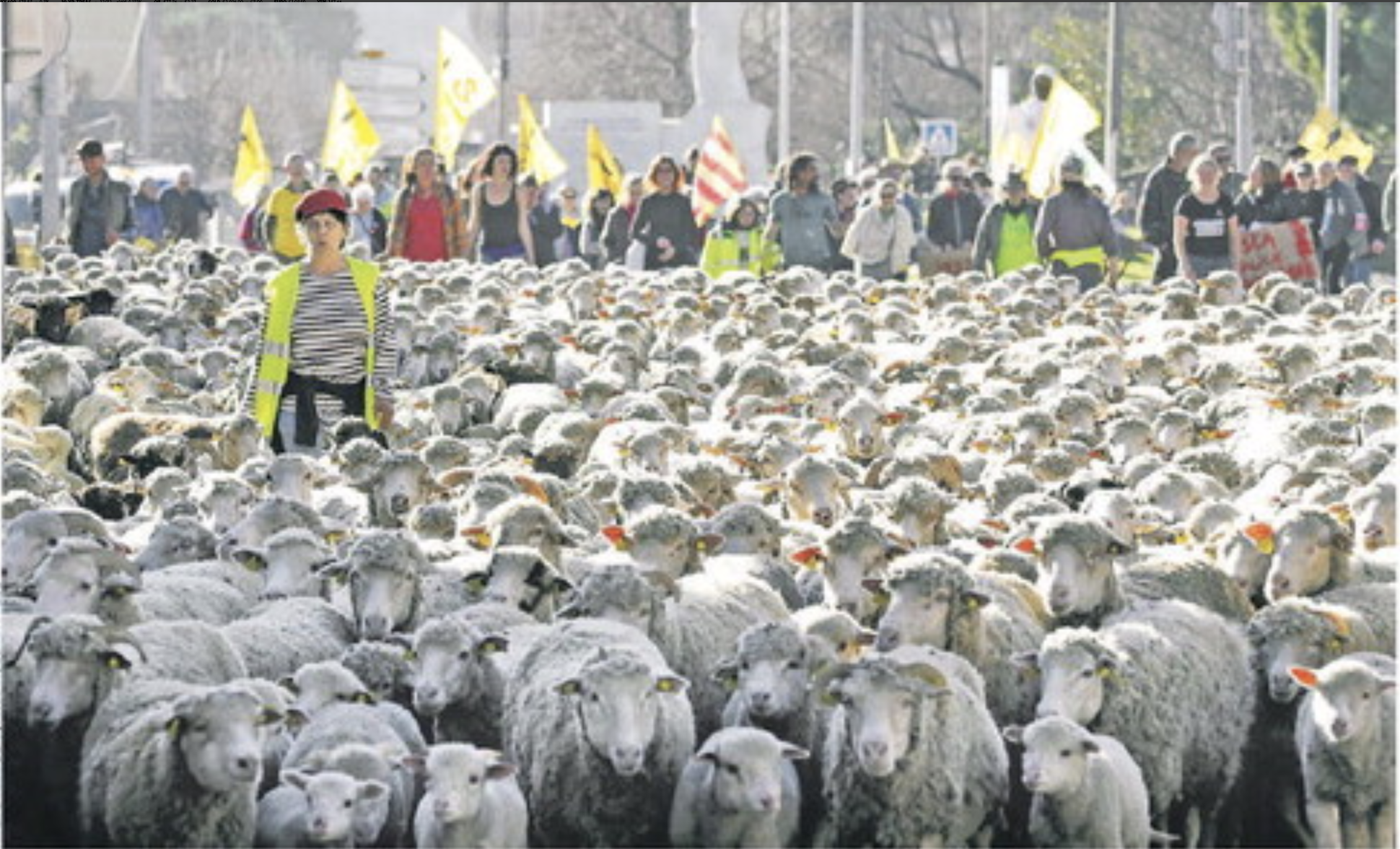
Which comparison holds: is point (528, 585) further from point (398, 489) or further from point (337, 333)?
point (337, 333)

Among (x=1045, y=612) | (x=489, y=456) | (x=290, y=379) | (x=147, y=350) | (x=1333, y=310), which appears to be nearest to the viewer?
(x=1045, y=612)

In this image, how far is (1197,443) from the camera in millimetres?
15836

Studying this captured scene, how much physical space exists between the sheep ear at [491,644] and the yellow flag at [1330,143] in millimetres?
24144

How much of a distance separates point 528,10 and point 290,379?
102146mm

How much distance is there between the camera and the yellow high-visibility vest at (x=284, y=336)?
42.1 feet

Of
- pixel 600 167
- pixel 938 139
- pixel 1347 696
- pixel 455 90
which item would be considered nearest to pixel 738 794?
pixel 1347 696

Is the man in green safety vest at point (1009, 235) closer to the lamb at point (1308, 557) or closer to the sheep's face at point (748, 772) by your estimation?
the lamb at point (1308, 557)

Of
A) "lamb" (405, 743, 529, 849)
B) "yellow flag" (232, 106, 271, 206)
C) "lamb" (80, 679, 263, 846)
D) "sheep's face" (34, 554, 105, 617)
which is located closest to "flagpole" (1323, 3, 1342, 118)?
"yellow flag" (232, 106, 271, 206)

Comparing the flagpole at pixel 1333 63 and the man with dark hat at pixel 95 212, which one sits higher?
the flagpole at pixel 1333 63

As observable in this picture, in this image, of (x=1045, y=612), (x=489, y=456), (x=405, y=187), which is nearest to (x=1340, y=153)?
(x=405, y=187)

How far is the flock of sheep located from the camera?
29.2 ft

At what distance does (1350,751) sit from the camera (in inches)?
Result: 381

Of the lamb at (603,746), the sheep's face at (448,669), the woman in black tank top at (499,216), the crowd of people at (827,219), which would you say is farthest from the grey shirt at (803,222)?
the lamb at (603,746)

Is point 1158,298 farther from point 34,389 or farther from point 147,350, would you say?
point 34,389
